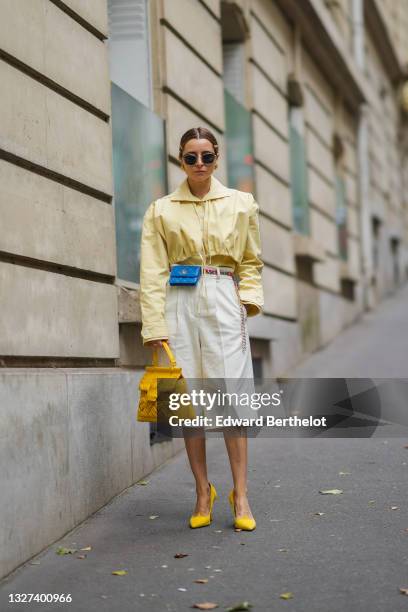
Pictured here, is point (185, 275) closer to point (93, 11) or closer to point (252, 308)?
point (252, 308)

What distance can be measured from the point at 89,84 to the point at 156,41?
1.91m

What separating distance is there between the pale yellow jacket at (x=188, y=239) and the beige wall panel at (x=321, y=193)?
9.57 m

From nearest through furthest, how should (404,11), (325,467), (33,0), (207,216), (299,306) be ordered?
(207,216) < (33,0) < (325,467) < (299,306) < (404,11)

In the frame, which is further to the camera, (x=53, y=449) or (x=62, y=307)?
(x=62, y=307)

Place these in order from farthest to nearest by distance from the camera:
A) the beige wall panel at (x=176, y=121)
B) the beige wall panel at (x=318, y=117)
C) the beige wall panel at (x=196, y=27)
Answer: the beige wall panel at (x=318, y=117) < the beige wall panel at (x=196, y=27) < the beige wall panel at (x=176, y=121)

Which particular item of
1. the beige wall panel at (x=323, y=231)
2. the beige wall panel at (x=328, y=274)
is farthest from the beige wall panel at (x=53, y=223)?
the beige wall panel at (x=323, y=231)

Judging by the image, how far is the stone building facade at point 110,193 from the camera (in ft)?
16.9

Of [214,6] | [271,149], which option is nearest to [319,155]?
[271,149]

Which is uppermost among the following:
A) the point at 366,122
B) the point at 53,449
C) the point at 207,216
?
the point at 366,122

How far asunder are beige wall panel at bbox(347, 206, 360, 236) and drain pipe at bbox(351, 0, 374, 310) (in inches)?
10.6

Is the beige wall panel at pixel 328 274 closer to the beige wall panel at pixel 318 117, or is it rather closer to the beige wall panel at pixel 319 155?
the beige wall panel at pixel 319 155

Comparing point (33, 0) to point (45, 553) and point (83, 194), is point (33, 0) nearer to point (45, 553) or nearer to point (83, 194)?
point (83, 194)

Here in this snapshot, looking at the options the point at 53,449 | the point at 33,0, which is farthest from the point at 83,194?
the point at 53,449

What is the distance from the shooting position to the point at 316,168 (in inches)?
606
